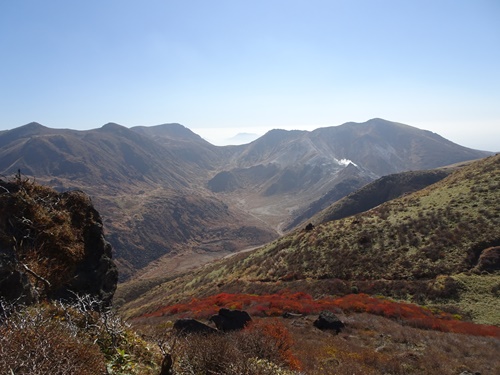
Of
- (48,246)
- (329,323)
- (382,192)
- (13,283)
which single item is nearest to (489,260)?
(329,323)

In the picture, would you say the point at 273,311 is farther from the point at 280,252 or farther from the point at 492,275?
the point at 280,252

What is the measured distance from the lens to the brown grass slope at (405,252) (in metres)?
29.2

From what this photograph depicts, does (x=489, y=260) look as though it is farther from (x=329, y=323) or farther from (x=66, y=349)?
(x=66, y=349)

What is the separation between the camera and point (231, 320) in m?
16.8

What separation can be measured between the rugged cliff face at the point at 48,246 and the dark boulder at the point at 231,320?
6.13 m

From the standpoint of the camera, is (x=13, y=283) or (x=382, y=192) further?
(x=382, y=192)

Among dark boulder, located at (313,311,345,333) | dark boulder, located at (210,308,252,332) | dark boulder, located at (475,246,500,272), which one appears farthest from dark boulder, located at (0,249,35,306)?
dark boulder, located at (475,246,500,272)

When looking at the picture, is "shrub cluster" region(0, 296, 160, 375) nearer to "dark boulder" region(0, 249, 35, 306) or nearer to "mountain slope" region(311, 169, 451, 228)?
"dark boulder" region(0, 249, 35, 306)

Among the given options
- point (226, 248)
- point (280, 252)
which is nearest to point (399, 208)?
point (280, 252)

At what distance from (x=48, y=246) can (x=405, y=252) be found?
34.7m

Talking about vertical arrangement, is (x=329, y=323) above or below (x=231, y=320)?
below

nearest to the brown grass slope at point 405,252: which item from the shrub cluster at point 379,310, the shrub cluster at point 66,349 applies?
the shrub cluster at point 379,310

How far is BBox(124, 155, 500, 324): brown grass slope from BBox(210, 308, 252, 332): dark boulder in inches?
702

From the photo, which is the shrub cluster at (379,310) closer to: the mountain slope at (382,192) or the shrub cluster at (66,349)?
the shrub cluster at (66,349)
